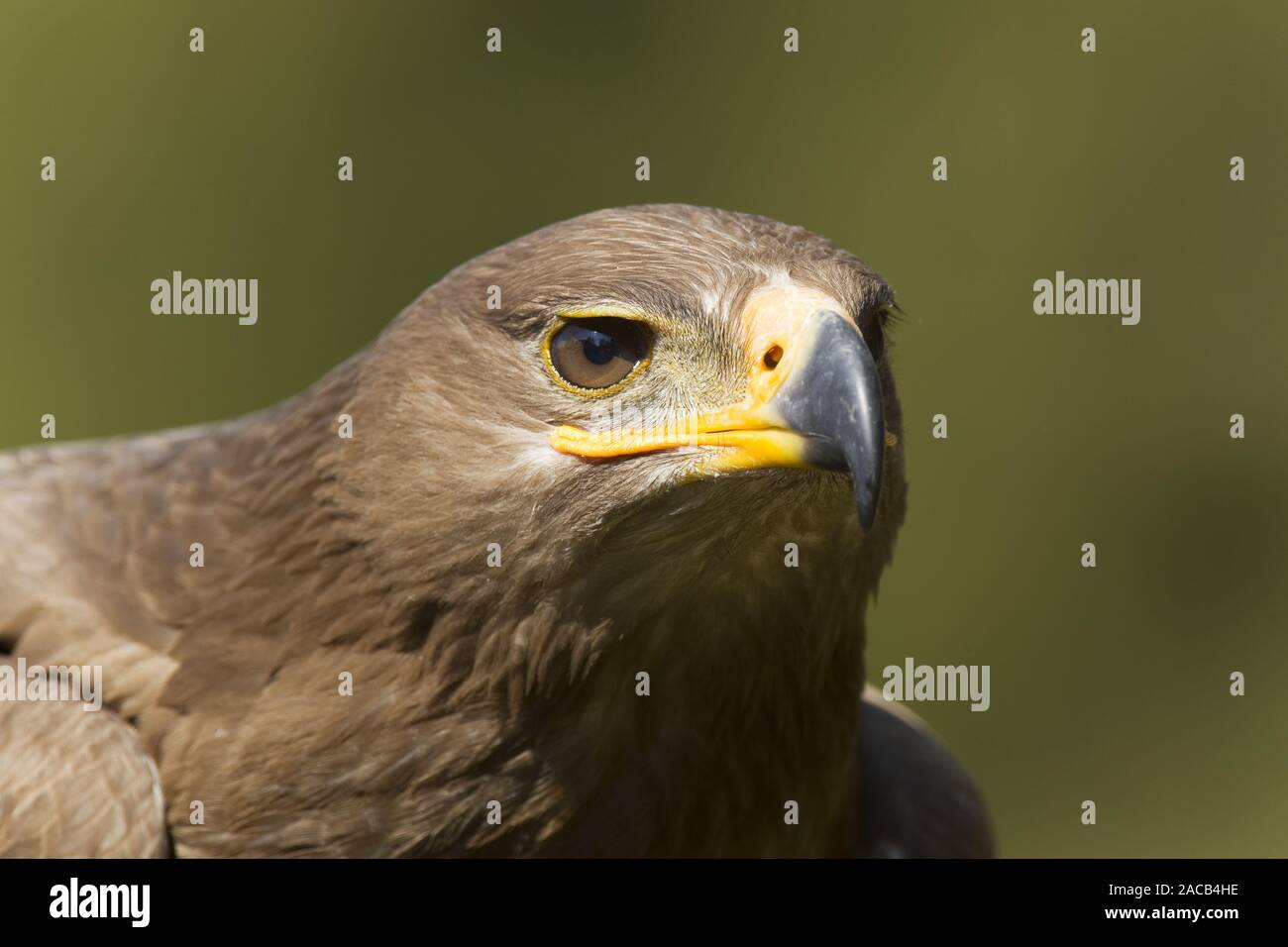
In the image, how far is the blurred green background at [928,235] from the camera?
8.05 metres

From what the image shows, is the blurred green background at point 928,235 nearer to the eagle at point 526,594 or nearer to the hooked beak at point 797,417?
the eagle at point 526,594

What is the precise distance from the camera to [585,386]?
3.22 m

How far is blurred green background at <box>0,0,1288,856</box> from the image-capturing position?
8047 millimetres

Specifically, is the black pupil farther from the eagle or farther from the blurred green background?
the blurred green background

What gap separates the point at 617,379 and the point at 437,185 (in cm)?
520

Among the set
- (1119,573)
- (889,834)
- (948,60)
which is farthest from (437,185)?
(889,834)

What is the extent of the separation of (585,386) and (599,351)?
7 cm

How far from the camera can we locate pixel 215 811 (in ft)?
11.2

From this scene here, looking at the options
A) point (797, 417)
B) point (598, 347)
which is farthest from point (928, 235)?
point (797, 417)

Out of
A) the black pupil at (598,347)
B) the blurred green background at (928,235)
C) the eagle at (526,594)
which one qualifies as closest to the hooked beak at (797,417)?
the eagle at (526,594)

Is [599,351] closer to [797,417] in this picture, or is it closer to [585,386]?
[585,386]

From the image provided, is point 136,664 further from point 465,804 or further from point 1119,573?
point 1119,573

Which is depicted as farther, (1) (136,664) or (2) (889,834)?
(2) (889,834)

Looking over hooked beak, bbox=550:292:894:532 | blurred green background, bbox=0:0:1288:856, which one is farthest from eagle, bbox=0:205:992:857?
blurred green background, bbox=0:0:1288:856
